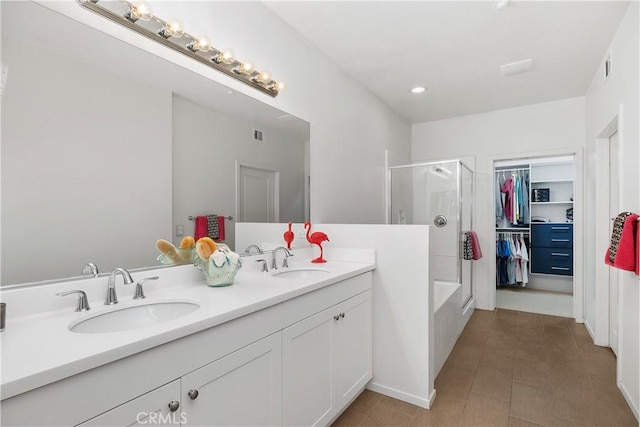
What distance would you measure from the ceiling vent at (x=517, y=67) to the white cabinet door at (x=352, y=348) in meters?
2.44

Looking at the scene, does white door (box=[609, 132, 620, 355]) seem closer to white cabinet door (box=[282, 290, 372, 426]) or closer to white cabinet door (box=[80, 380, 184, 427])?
white cabinet door (box=[282, 290, 372, 426])

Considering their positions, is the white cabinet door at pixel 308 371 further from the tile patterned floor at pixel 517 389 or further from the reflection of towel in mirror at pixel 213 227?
the reflection of towel in mirror at pixel 213 227

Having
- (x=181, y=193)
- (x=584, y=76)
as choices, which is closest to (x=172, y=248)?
(x=181, y=193)

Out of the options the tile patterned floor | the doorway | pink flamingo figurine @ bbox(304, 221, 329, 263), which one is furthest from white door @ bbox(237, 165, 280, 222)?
the doorway

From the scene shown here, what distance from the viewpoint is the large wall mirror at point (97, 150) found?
106cm

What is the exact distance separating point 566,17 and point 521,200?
11.6 feet

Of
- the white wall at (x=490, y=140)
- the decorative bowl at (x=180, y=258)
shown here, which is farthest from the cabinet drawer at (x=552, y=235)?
the decorative bowl at (x=180, y=258)

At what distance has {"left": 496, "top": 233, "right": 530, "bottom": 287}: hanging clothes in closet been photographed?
5055 millimetres

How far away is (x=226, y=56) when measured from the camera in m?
1.77

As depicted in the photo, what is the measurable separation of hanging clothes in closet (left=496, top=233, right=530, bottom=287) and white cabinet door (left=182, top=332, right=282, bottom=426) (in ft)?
16.2

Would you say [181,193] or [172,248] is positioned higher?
[181,193]

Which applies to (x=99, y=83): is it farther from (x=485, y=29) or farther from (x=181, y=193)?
(x=485, y=29)

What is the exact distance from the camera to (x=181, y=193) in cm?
157

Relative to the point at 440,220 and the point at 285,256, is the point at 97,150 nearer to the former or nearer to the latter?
the point at 285,256
